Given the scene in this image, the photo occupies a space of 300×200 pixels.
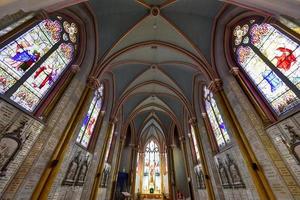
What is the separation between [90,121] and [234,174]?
27.1ft

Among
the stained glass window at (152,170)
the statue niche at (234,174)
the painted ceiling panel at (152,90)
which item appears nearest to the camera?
the statue niche at (234,174)

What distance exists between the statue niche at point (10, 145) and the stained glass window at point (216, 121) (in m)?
8.61

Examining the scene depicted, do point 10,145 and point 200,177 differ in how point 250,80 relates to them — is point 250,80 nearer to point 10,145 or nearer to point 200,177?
point 200,177

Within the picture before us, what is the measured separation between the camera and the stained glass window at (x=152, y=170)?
1906 centimetres

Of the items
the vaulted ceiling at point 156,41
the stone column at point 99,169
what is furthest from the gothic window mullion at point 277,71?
the stone column at point 99,169

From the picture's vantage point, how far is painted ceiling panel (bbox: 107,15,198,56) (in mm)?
8657

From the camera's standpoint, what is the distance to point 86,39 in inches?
305

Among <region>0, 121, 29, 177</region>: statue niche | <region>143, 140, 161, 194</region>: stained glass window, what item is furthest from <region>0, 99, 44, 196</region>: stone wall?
<region>143, 140, 161, 194</region>: stained glass window

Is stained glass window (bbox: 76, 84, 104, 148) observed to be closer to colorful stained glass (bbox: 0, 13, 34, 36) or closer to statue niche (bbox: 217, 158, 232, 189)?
colorful stained glass (bbox: 0, 13, 34, 36)

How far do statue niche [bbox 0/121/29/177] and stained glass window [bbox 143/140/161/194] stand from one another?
1794cm

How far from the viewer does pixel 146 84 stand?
43.0 feet

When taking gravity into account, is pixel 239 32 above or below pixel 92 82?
above

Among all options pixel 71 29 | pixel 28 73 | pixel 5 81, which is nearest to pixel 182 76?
pixel 71 29

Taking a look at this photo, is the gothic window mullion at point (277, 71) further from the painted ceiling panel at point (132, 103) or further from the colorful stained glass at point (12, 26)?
the painted ceiling panel at point (132, 103)
